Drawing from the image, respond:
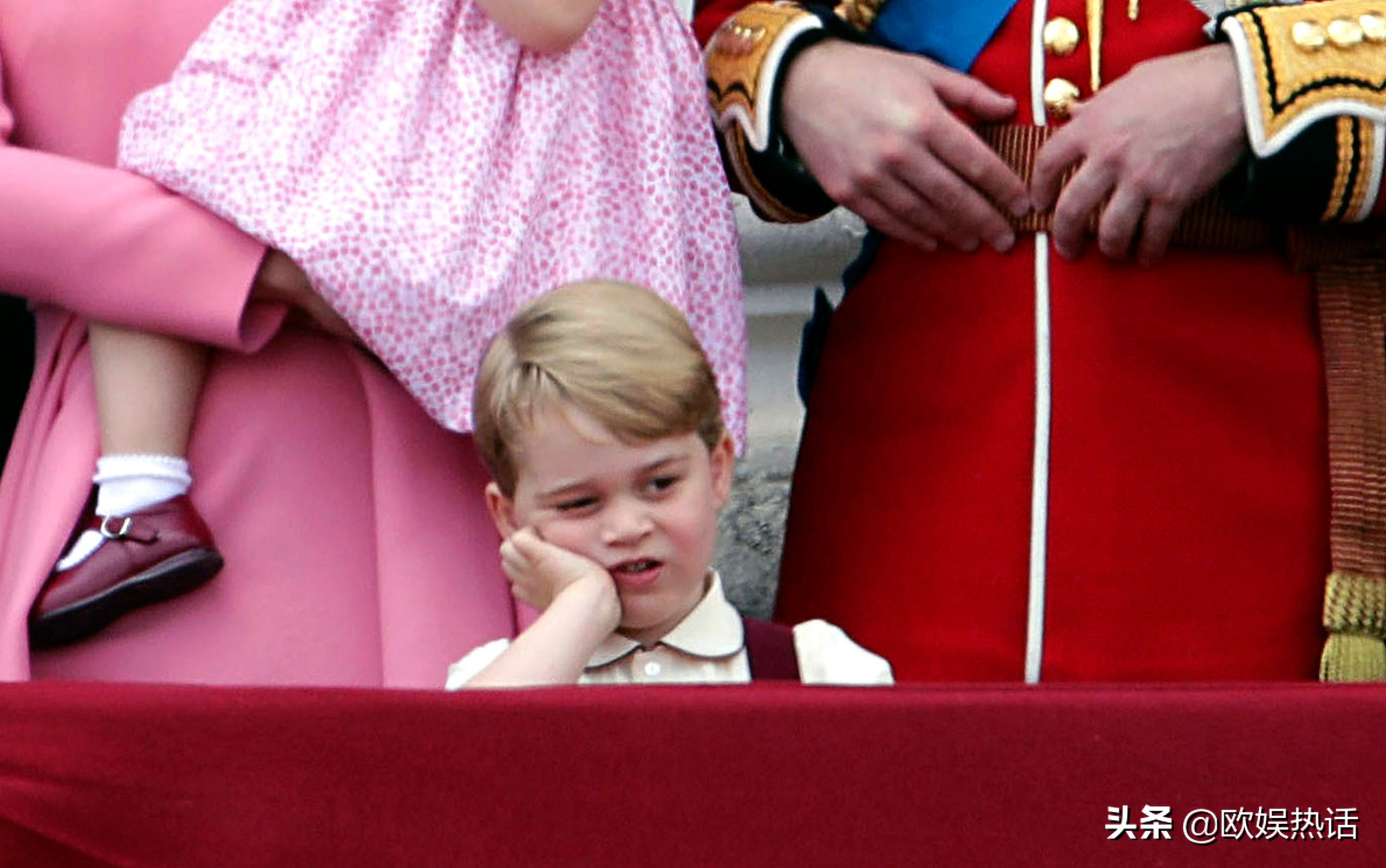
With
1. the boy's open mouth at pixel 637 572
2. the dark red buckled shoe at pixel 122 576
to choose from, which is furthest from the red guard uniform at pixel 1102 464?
the dark red buckled shoe at pixel 122 576

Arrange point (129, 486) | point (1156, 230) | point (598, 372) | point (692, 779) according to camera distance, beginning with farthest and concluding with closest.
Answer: point (1156, 230) < point (129, 486) < point (598, 372) < point (692, 779)

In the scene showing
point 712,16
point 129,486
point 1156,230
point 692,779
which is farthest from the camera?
point 712,16

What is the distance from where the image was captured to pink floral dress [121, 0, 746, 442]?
176cm

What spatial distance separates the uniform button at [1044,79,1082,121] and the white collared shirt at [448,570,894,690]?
0.48 metres

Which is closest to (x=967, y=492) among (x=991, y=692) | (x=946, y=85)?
(x=946, y=85)

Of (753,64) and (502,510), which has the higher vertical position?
(753,64)

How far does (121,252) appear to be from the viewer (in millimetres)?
1747

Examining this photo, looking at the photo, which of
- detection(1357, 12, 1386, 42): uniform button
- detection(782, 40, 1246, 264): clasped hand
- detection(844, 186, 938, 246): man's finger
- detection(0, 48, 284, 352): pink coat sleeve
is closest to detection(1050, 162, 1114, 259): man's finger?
detection(782, 40, 1246, 264): clasped hand

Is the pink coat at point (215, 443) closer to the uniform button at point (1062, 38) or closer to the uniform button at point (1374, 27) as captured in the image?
the uniform button at point (1062, 38)

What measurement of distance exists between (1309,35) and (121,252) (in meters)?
0.89

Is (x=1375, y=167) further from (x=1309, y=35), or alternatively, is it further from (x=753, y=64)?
(x=753, y=64)

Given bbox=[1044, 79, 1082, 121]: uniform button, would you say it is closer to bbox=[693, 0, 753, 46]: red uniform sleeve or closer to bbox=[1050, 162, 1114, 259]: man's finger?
bbox=[1050, 162, 1114, 259]: man's finger

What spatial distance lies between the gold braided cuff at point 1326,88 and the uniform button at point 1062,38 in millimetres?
146

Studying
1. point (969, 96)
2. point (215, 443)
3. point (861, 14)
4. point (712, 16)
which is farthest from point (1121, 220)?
point (215, 443)
